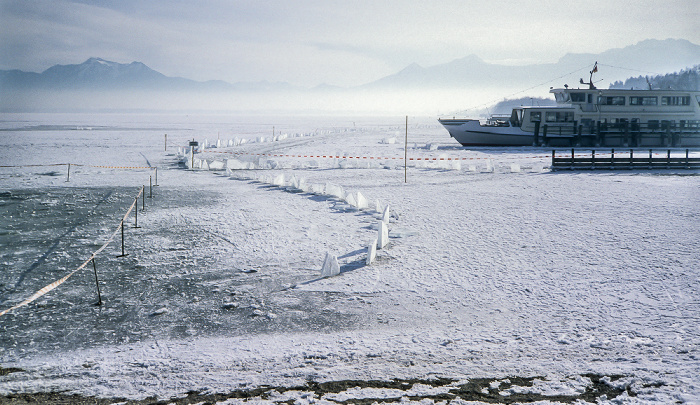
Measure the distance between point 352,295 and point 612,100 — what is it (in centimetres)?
4040

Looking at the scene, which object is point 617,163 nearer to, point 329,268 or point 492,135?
point 492,135

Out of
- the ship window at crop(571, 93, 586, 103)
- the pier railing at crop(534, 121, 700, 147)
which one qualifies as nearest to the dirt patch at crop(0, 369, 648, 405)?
the pier railing at crop(534, 121, 700, 147)

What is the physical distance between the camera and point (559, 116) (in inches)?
1602

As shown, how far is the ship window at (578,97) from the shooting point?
40003mm

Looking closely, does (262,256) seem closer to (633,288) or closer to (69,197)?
(633,288)

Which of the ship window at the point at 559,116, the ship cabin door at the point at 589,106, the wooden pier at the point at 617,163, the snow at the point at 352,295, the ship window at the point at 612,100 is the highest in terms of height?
the ship window at the point at 612,100

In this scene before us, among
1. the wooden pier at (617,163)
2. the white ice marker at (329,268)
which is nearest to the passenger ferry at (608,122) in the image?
the wooden pier at (617,163)

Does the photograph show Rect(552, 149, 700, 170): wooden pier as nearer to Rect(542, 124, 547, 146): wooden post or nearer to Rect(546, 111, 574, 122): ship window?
Rect(542, 124, 547, 146): wooden post

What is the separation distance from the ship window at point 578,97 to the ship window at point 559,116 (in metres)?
1.08

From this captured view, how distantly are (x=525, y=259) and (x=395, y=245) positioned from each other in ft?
8.54

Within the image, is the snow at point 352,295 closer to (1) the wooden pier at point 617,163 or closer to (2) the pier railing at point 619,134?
(1) the wooden pier at point 617,163

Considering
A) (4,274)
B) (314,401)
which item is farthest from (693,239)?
(4,274)

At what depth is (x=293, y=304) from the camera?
23.5 feet

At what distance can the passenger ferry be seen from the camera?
131 feet
